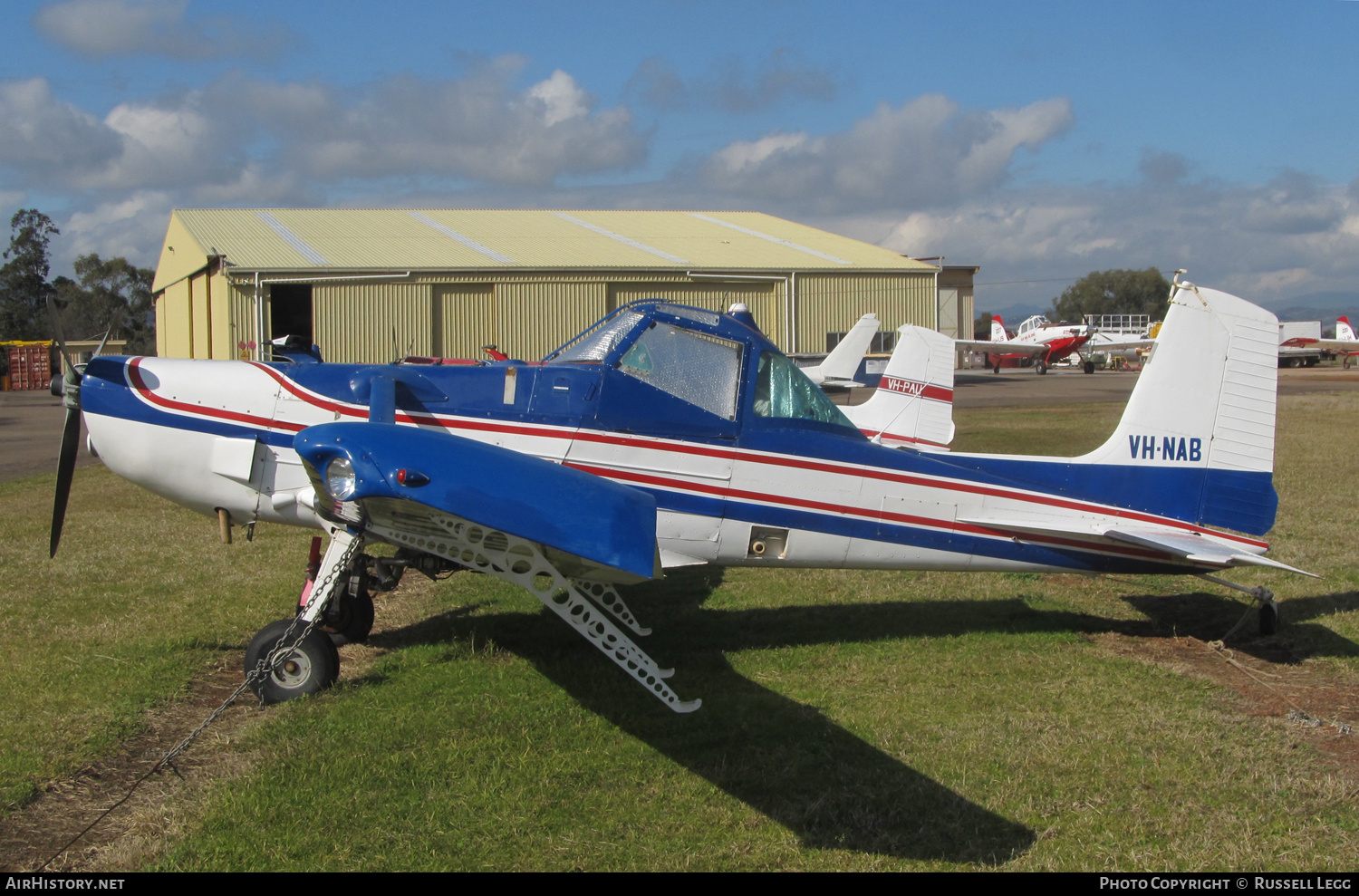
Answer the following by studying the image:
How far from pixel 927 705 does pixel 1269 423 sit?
3434 mm

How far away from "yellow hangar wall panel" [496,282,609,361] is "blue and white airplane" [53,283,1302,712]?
25210 mm

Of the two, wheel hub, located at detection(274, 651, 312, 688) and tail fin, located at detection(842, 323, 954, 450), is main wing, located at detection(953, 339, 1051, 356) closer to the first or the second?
tail fin, located at detection(842, 323, 954, 450)

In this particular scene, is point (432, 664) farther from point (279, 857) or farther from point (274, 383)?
point (279, 857)

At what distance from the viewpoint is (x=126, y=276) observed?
8550cm

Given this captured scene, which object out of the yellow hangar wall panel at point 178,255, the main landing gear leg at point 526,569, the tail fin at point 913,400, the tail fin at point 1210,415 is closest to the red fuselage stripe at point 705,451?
the tail fin at point 1210,415

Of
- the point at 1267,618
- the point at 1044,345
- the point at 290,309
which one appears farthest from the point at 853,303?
the point at 1044,345

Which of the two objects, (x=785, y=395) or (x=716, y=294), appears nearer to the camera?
(x=785, y=395)

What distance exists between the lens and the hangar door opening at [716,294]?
32406 millimetres

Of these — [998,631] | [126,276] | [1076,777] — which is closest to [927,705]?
[1076,777]

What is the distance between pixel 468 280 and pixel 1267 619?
1067 inches

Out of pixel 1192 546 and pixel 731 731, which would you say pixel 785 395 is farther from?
pixel 1192 546

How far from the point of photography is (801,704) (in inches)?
219

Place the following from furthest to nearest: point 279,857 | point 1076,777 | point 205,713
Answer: point 205,713 → point 1076,777 → point 279,857

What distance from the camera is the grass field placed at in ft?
13.0
